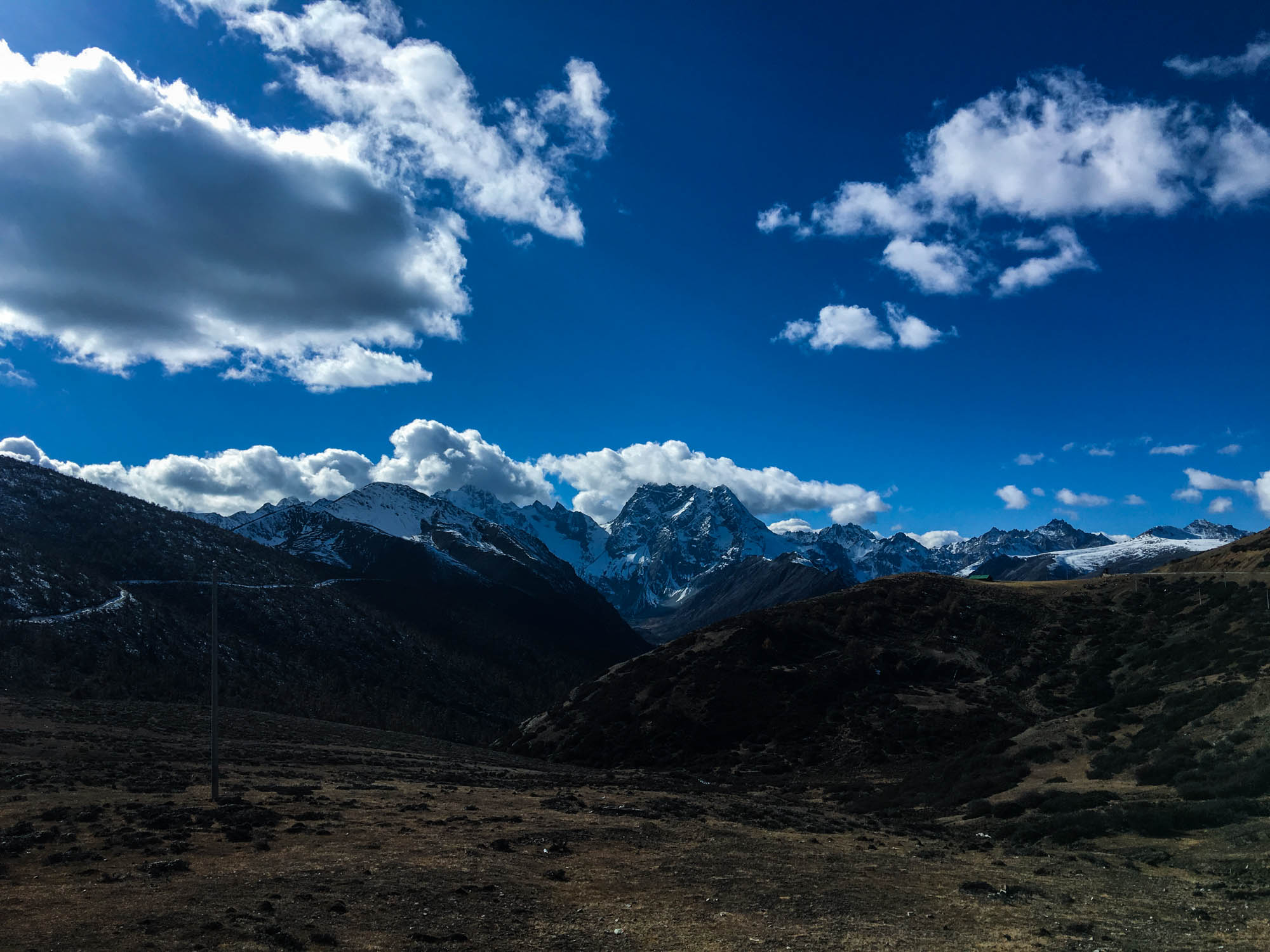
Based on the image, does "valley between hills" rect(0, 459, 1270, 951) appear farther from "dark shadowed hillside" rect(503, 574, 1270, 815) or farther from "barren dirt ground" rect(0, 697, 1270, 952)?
"dark shadowed hillside" rect(503, 574, 1270, 815)

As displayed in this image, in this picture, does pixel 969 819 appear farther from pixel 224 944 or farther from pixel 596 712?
pixel 596 712

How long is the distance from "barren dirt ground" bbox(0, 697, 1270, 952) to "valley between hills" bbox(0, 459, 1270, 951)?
0.13 m

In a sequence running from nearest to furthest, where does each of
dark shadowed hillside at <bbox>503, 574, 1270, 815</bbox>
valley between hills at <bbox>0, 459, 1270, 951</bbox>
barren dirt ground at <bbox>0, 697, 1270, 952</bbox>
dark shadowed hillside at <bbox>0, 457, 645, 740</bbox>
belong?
barren dirt ground at <bbox>0, 697, 1270, 952</bbox>, valley between hills at <bbox>0, 459, 1270, 951</bbox>, dark shadowed hillside at <bbox>503, 574, 1270, 815</bbox>, dark shadowed hillside at <bbox>0, 457, 645, 740</bbox>

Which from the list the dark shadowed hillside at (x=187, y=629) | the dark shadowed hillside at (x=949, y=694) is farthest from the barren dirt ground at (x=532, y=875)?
the dark shadowed hillside at (x=187, y=629)

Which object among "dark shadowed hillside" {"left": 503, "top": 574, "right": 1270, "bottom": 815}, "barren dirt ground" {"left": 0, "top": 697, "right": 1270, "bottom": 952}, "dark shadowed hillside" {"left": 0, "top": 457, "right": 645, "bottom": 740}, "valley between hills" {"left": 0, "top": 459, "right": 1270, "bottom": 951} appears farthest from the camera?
"dark shadowed hillside" {"left": 0, "top": 457, "right": 645, "bottom": 740}

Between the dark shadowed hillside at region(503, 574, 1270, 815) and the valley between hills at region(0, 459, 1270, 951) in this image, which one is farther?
the dark shadowed hillside at region(503, 574, 1270, 815)

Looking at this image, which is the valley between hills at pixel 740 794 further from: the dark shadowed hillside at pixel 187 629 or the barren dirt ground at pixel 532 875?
the dark shadowed hillside at pixel 187 629

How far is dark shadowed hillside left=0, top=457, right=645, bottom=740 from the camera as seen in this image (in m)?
98.6

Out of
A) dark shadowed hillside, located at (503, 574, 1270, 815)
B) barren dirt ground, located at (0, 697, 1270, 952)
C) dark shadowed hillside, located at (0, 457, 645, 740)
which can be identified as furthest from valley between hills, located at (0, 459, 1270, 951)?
dark shadowed hillside, located at (0, 457, 645, 740)

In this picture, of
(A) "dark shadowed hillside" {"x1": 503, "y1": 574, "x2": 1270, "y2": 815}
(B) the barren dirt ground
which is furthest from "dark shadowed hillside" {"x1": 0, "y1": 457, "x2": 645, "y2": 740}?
(B) the barren dirt ground

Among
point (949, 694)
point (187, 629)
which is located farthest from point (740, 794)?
point (187, 629)

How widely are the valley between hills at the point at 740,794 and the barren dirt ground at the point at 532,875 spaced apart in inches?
5.0

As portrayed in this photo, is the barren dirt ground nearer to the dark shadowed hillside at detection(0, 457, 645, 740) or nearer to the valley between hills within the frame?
the valley between hills

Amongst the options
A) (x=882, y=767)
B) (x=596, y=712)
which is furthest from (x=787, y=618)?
(x=882, y=767)
